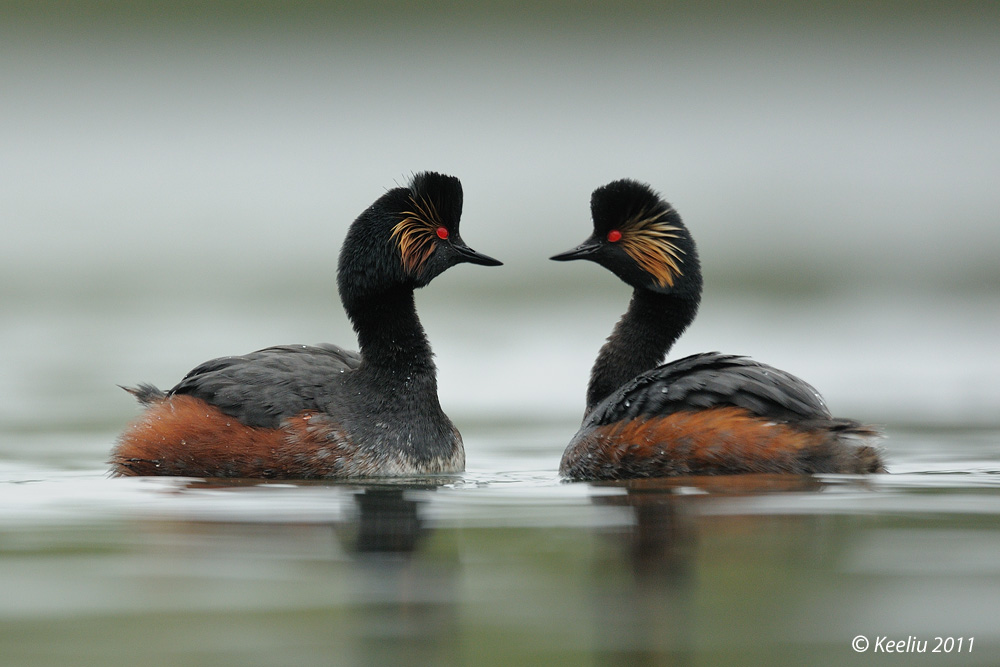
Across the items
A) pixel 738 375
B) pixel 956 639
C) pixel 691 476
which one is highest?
pixel 738 375

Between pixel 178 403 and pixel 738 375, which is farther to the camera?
pixel 178 403

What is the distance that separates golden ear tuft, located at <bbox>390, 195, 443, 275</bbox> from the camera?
30.2 feet

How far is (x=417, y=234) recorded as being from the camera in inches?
366

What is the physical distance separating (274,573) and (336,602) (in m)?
0.51

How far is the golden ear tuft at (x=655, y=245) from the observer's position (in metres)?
9.35

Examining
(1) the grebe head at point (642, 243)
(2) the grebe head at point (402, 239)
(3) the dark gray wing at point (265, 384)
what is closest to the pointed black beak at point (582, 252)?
(1) the grebe head at point (642, 243)

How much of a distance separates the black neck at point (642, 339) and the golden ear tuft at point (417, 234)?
1.30m

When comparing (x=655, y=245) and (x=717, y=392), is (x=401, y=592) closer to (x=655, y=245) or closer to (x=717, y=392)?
(x=717, y=392)

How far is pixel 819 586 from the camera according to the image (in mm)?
5105

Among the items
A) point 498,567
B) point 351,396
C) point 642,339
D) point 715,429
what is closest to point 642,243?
point 642,339

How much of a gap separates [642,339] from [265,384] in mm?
2416

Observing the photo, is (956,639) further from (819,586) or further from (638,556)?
(638,556)

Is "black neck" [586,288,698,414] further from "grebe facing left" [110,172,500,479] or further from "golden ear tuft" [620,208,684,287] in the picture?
"grebe facing left" [110,172,500,479]

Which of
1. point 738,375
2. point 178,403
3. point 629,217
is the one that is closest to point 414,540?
point 738,375
